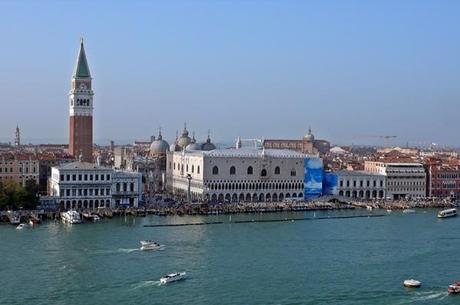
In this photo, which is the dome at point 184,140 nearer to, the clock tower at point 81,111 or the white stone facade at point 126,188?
the clock tower at point 81,111

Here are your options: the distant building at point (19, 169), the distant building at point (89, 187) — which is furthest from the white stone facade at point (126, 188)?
the distant building at point (19, 169)

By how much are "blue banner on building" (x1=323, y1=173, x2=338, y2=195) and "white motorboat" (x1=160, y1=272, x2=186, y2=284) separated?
13464 mm

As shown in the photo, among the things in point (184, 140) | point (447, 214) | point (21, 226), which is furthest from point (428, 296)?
point (184, 140)

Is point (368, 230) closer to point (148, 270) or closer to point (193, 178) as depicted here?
point (148, 270)

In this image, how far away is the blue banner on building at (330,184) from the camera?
24.4 metres

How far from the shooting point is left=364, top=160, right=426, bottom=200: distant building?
25109 mm

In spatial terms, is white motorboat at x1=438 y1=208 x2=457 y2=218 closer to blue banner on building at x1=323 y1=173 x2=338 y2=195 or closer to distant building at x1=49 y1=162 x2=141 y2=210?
blue banner on building at x1=323 y1=173 x2=338 y2=195


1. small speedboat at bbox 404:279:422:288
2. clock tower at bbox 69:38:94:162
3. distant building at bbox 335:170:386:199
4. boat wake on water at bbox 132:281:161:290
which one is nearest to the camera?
boat wake on water at bbox 132:281:161:290

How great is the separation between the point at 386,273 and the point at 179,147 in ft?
56.7

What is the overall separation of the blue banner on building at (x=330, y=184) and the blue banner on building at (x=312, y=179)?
1.07 feet

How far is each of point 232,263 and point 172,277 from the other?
171 cm

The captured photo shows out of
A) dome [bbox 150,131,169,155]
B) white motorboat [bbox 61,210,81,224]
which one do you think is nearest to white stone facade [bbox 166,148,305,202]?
dome [bbox 150,131,169,155]

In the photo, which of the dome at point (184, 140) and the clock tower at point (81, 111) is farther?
the dome at point (184, 140)

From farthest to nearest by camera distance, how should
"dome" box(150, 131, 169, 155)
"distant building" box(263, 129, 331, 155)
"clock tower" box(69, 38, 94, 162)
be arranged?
"distant building" box(263, 129, 331, 155) < "dome" box(150, 131, 169, 155) < "clock tower" box(69, 38, 94, 162)
